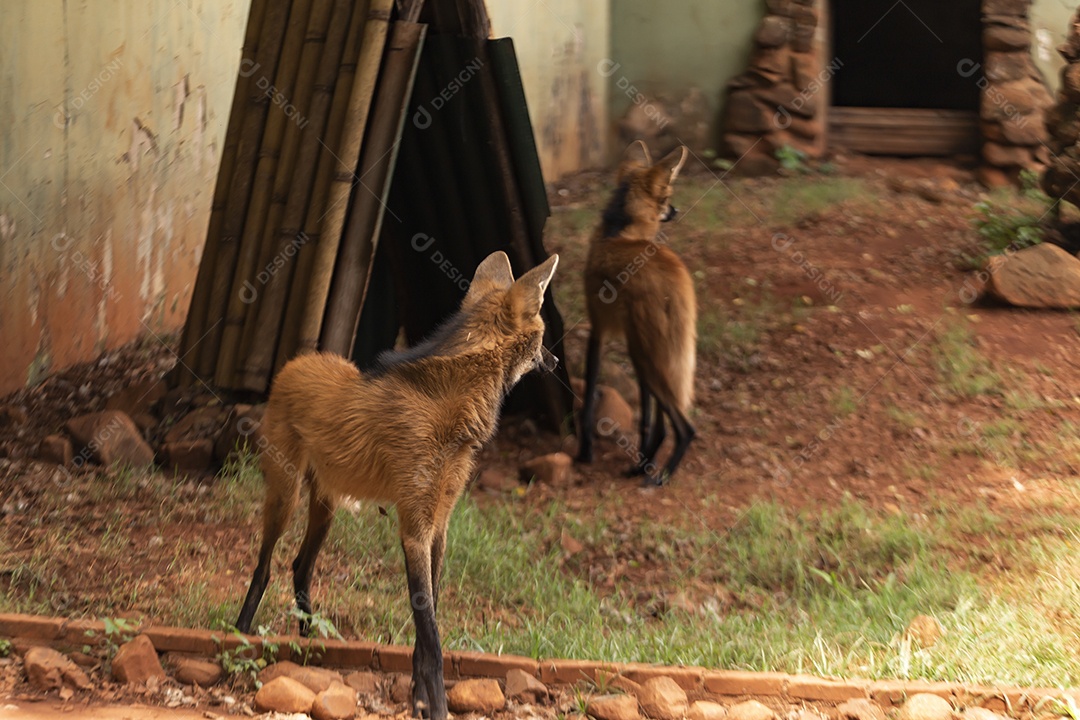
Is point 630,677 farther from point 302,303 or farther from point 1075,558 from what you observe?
point 302,303

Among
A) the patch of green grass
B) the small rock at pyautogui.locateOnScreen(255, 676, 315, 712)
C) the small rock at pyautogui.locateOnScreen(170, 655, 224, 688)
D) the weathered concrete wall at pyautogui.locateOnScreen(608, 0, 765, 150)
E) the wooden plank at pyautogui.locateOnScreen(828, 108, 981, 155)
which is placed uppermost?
the weathered concrete wall at pyautogui.locateOnScreen(608, 0, 765, 150)

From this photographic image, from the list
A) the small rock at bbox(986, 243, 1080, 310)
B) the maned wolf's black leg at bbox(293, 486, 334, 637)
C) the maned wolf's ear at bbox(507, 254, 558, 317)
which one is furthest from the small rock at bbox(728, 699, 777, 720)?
the small rock at bbox(986, 243, 1080, 310)

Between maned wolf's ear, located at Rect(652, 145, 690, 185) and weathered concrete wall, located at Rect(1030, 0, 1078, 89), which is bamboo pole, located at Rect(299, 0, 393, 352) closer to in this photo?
maned wolf's ear, located at Rect(652, 145, 690, 185)

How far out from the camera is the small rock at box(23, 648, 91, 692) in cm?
325

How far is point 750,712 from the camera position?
3.27m

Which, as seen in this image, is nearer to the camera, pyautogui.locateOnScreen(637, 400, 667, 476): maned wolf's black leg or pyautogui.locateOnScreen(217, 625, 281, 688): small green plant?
pyautogui.locateOnScreen(217, 625, 281, 688): small green plant

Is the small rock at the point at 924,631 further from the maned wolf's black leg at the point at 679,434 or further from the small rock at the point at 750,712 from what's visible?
the maned wolf's black leg at the point at 679,434

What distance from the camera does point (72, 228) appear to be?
6172 millimetres

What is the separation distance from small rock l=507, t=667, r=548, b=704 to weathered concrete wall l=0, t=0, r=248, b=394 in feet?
11.9

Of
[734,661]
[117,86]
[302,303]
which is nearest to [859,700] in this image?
[734,661]

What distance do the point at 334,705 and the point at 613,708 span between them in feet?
2.64

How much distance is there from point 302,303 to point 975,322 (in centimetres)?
446

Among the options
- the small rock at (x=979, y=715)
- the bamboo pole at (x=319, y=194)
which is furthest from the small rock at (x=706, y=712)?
the bamboo pole at (x=319, y=194)

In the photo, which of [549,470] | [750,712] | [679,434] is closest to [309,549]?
[750,712]
